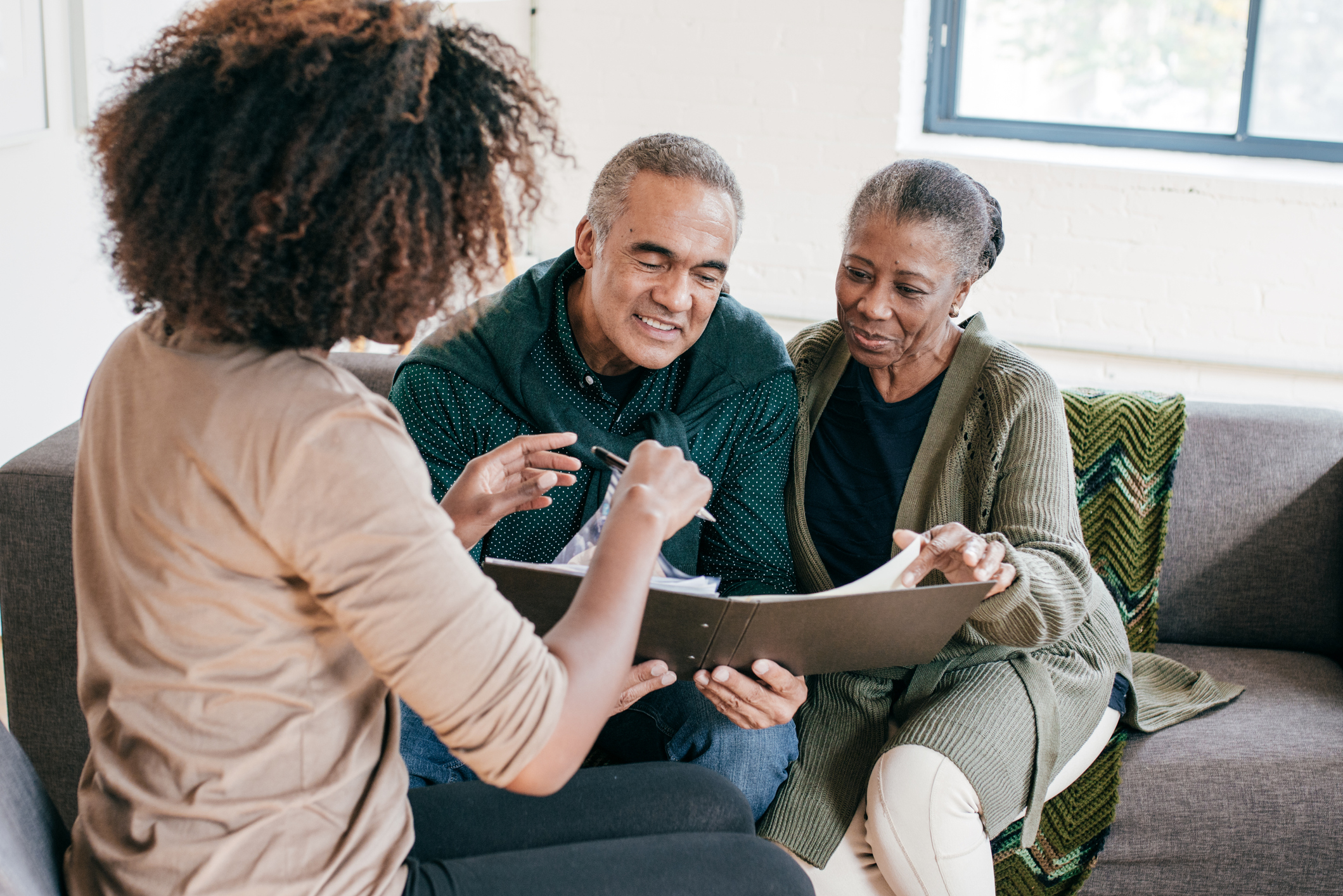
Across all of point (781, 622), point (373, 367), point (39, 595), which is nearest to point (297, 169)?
point (781, 622)

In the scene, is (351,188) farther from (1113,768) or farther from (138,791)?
(1113,768)

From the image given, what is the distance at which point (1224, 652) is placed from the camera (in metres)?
2.08

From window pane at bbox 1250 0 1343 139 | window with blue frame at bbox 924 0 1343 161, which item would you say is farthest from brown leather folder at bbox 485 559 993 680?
window pane at bbox 1250 0 1343 139

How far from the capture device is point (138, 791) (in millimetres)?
881

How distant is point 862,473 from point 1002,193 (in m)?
2.22

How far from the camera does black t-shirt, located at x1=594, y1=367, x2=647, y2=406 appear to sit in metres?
1.82

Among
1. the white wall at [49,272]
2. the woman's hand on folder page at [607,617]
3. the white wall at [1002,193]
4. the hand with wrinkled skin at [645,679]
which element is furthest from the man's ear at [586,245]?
the white wall at [1002,193]

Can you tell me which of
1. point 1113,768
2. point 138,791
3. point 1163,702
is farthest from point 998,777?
point 138,791

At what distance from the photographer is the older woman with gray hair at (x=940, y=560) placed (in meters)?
1.49

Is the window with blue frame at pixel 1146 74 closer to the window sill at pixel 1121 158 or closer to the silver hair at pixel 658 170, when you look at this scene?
the window sill at pixel 1121 158

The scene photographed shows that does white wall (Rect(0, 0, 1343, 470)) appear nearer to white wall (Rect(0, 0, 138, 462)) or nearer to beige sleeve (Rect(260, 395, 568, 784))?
white wall (Rect(0, 0, 138, 462))

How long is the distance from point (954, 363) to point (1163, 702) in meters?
0.66

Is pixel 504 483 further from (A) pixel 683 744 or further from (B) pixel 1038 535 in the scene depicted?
(B) pixel 1038 535

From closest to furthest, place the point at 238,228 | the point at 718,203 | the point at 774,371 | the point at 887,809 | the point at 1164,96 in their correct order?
the point at 238,228 < the point at 887,809 < the point at 718,203 < the point at 774,371 < the point at 1164,96
